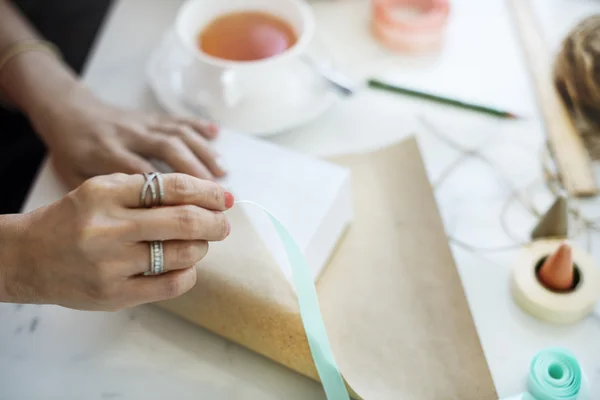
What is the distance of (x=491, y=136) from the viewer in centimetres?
79

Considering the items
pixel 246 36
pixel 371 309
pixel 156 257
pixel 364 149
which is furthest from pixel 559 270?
pixel 246 36

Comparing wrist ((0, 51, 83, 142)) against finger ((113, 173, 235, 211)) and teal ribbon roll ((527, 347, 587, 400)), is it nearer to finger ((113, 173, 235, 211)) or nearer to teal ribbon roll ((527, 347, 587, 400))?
finger ((113, 173, 235, 211))

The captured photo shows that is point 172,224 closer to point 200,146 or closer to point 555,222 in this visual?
point 200,146

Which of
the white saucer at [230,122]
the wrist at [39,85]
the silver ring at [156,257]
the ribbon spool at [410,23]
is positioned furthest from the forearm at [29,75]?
the ribbon spool at [410,23]

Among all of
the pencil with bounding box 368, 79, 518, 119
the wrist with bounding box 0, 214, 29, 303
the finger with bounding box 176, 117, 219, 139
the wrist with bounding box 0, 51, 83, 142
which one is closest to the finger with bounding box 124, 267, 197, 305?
the wrist with bounding box 0, 214, 29, 303

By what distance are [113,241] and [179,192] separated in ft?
0.22

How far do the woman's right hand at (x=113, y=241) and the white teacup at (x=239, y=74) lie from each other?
0.27 m

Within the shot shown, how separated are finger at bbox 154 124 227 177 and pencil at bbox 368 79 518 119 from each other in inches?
11.4

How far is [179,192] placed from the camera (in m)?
0.49

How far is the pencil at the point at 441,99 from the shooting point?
781 millimetres

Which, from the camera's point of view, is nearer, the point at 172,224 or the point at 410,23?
the point at 172,224

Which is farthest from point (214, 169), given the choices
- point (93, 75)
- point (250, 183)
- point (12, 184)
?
point (12, 184)

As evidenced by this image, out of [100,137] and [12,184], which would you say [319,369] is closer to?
[100,137]

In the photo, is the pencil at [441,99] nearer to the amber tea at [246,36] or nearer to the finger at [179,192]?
the amber tea at [246,36]
